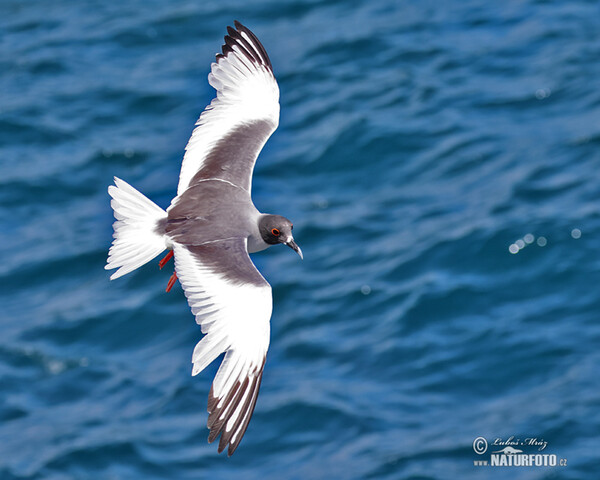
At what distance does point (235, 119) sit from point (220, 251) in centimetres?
191

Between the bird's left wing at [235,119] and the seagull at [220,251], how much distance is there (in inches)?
0.6

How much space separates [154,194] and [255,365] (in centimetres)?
818

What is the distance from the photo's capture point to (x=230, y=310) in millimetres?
8969

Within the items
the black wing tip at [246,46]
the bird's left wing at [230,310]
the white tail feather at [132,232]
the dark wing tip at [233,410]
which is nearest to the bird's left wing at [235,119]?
the black wing tip at [246,46]

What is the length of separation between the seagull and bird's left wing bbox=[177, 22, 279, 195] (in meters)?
0.01

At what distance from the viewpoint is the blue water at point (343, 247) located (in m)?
14.6

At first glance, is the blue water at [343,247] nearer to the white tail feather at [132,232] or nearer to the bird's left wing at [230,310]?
the bird's left wing at [230,310]

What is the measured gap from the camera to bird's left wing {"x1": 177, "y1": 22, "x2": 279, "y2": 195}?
10.1m

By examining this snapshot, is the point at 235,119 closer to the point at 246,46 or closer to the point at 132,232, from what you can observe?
the point at 246,46

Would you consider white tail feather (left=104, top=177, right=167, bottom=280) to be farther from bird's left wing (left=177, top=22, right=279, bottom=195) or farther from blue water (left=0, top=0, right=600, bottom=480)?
blue water (left=0, top=0, right=600, bottom=480)

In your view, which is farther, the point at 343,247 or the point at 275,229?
the point at 343,247

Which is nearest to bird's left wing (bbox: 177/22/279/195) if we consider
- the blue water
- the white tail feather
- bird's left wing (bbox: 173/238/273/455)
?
the white tail feather

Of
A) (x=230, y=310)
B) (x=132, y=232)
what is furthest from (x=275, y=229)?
(x=132, y=232)

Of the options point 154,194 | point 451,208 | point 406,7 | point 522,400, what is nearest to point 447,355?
point 522,400
